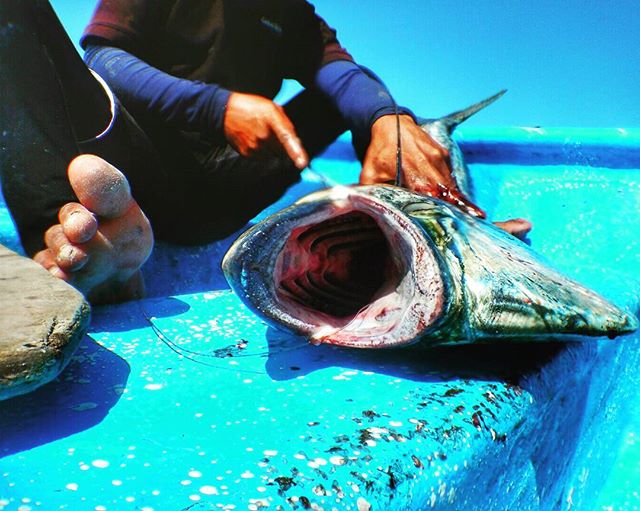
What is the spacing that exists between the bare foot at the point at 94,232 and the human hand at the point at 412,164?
845mm

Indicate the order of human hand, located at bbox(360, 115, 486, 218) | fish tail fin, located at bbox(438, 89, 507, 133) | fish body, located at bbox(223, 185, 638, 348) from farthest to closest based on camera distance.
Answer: fish tail fin, located at bbox(438, 89, 507, 133), human hand, located at bbox(360, 115, 486, 218), fish body, located at bbox(223, 185, 638, 348)

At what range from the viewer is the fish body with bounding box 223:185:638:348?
102 centimetres

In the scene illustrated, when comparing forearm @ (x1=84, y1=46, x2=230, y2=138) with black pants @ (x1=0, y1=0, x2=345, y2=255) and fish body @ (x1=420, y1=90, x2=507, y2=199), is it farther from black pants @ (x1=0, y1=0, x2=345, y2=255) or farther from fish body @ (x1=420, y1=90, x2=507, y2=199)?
fish body @ (x1=420, y1=90, x2=507, y2=199)

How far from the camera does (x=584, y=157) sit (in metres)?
3.03

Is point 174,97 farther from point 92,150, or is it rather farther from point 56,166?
point 56,166

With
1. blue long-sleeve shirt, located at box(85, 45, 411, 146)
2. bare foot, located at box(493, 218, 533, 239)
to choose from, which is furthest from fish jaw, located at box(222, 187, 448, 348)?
bare foot, located at box(493, 218, 533, 239)

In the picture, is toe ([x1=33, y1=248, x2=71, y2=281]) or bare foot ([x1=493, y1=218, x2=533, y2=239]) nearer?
toe ([x1=33, y1=248, x2=71, y2=281])

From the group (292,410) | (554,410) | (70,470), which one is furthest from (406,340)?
(70,470)

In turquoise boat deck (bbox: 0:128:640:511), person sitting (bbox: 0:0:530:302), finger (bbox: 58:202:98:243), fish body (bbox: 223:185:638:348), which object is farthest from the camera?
person sitting (bbox: 0:0:530:302)

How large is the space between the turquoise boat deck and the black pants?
478mm

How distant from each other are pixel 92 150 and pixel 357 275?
3.67ft

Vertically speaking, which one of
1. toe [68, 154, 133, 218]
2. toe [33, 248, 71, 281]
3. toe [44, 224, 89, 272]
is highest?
toe [68, 154, 133, 218]

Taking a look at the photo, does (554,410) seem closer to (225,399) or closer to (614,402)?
(614,402)

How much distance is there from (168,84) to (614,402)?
186 cm
